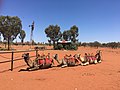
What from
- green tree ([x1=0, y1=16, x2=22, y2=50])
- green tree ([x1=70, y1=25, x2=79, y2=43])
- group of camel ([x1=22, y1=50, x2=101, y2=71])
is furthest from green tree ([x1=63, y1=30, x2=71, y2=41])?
group of camel ([x1=22, y1=50, x2=101, y2=71])

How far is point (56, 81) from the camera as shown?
7.18 metres

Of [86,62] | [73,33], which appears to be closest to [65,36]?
[73,33]

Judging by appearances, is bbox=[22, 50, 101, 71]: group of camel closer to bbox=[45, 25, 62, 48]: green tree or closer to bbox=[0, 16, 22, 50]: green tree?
bbox=[0, 16, 22, 50]: green tree

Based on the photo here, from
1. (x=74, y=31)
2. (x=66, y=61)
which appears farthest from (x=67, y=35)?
(x=66, y=61)

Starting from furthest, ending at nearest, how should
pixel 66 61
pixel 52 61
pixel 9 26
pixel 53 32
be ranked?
pixel 53 32 → pixel 9 26 → pixel 66 61 → pixel 52 61

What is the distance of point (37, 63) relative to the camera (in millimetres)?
10523

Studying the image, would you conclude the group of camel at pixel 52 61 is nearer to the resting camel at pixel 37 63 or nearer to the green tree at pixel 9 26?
the resting camel at pixel 37 63

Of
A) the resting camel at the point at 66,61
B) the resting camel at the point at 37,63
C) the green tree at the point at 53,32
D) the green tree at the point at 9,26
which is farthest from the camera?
the green tree at the point at 53,32

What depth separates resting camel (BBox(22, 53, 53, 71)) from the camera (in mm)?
10362

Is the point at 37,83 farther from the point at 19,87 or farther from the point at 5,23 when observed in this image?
the point at 5,23

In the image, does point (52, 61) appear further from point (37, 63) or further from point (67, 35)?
point (67, 35)

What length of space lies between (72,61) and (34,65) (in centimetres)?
256

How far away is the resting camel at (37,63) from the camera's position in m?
10.4

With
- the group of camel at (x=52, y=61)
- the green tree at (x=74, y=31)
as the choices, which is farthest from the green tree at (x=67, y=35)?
the group of camel at (x=52, y=61)
